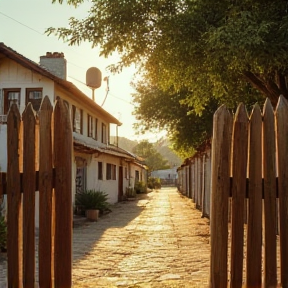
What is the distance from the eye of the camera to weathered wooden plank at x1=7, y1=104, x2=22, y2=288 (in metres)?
4.20

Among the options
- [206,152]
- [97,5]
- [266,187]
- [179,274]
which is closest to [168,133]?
[206,152]

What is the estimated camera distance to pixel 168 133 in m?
28.6

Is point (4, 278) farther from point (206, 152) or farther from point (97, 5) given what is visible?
point (206, 152)

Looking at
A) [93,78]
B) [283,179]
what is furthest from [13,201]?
[93,78]

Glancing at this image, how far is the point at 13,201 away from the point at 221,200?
76.1 inches

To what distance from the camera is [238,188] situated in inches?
165

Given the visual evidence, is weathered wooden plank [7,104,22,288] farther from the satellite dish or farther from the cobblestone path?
the satellite dish


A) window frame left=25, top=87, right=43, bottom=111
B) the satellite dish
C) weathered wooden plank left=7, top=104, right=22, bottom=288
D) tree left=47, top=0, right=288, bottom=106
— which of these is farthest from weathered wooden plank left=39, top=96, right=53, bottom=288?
the satellite dish

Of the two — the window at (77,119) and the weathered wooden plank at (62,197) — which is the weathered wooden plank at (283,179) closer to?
the weathered wooden plank at (62,197)

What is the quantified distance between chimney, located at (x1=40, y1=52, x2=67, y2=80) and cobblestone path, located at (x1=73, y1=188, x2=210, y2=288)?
894 centimetres

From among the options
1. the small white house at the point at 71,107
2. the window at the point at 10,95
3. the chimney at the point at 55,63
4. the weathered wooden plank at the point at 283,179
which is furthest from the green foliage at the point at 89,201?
the weathered wooden plank at the point at 283,179

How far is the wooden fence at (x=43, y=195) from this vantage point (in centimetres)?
419

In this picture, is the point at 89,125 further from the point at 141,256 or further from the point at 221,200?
the point at 221,200

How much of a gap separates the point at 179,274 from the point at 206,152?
10.4 m
